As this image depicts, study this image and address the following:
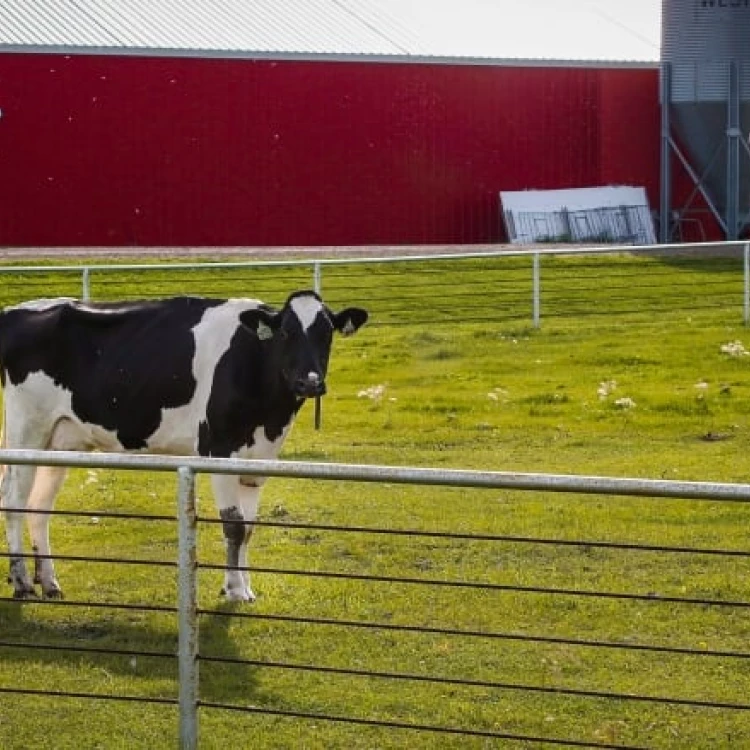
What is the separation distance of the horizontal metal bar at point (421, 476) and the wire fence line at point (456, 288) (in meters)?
17.6

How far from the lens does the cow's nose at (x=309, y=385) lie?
40.5ft

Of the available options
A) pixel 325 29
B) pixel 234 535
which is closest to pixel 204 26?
pixel 325 29

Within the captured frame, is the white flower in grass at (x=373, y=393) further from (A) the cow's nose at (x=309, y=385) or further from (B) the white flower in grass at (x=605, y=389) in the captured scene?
(A) the cow's nose at (x=309, y=385)

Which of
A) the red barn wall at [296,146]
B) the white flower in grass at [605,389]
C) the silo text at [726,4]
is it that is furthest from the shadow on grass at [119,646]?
the silo text at [726,4]

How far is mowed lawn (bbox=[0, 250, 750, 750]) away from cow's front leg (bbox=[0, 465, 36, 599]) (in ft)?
0.54

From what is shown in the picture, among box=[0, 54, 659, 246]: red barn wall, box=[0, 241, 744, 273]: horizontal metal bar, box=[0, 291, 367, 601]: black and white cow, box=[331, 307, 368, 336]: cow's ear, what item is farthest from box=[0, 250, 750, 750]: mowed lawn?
box=[0, 54, 659, 246]: red barn wall

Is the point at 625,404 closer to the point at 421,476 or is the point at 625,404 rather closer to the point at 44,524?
the point at 44,524

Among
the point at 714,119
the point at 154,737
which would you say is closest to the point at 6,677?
the point at 154,737

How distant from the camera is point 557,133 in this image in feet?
131

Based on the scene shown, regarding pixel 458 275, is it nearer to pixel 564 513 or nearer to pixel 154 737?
pixel 564 513

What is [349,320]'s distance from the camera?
13.2 meters

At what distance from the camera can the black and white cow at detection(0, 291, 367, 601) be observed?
12.5m

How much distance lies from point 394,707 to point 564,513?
473 centimetres

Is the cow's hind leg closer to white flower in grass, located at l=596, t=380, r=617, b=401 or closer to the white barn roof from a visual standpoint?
white flower in grass, located at l=596, t=380, r=617, b=401
